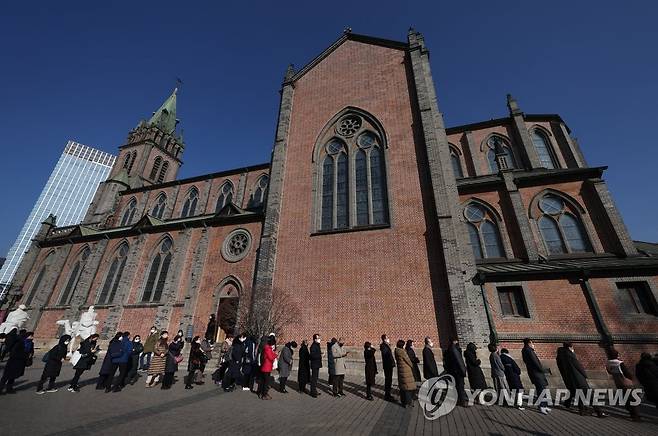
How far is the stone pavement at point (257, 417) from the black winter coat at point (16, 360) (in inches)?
20.1

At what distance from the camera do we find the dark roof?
11711mm

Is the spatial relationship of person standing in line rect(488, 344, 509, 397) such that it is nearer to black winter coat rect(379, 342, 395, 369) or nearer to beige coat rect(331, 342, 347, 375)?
black winter coat rect(379, 342, 395, 369)

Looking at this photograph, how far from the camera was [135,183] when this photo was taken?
121 ft

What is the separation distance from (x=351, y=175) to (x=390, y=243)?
4971 millimetres

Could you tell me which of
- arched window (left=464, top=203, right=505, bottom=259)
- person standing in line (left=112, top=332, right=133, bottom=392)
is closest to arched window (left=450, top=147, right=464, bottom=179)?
arched window (left=464, top=203, right=505, bottom=259)

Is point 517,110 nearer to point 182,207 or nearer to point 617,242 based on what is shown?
point 617,242

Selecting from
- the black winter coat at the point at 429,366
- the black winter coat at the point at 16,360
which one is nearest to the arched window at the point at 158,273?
the black winter coat at the point at 16,360

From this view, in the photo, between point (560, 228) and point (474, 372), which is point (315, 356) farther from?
point (560, 228)

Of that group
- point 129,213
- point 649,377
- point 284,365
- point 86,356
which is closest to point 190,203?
point 129,213

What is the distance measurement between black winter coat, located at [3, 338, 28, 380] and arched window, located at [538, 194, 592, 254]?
21319mm

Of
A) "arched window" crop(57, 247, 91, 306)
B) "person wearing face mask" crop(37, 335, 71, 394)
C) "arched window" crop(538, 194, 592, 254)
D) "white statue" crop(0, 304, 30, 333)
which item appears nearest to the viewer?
"person wearing face mask" crop(37, 335, 71, 394)

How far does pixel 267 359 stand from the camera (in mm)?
8055

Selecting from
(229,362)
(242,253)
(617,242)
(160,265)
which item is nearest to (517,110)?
(617,242)

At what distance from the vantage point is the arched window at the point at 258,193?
28161mm
